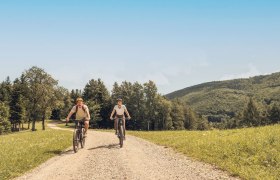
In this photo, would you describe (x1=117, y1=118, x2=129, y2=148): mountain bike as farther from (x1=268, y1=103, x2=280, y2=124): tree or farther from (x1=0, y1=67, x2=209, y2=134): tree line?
(x1=268, y1=103, x2=280, y2=124): tree

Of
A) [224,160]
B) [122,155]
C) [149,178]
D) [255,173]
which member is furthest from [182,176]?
[122,155]

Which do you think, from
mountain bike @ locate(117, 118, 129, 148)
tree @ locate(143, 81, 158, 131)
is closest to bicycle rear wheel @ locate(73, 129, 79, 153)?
mountain bike @ locate(117, 118, 129, 148)

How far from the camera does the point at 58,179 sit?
14.8 m

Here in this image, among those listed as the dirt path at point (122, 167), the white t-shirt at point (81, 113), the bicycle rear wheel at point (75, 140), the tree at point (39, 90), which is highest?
the tree at point (39, 90)

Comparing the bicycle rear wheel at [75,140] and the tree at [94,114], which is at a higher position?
the tree at [94,114]

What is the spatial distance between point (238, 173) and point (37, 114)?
85.0 metres

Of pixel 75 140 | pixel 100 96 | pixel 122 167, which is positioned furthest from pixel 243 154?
pixel 100 96

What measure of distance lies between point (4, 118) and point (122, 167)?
86537 mm

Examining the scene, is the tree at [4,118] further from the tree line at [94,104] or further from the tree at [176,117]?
the tree at [176,117]

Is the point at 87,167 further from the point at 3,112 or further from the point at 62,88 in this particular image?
the point at 3,112

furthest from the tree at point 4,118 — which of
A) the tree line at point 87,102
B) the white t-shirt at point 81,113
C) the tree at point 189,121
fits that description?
the tree at point 189,121

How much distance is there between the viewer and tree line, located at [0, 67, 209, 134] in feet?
296

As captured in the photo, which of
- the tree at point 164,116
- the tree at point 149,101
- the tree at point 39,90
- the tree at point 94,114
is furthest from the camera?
the tree at point 164,116

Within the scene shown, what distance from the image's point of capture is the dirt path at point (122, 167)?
50.2 ft
